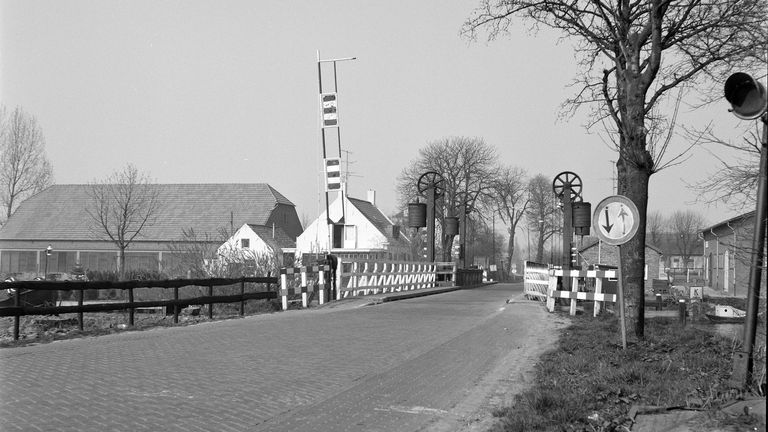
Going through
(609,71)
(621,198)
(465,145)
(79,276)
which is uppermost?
(465,145)

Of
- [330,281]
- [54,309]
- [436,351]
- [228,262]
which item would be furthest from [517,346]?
[228,262]

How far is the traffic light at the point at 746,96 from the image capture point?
5391 millimetres

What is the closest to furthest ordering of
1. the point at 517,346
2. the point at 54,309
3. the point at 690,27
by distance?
the point at 517,346 → the point at 54,309 → the point at 690,27

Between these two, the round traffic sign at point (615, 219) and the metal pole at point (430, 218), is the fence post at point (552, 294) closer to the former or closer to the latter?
the round traffic sign at point (615, 219)

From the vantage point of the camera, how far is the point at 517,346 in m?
11.7

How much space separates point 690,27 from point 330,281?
477 inches

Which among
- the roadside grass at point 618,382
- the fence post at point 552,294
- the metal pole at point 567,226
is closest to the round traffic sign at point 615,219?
the roadside grass at point 618,382

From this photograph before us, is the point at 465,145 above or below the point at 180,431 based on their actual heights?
above

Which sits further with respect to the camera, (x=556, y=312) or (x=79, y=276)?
(x=79, y=276)

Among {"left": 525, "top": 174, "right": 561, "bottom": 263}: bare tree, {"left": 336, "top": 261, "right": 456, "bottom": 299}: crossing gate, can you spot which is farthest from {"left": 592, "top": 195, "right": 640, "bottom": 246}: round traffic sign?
{"left": 525, "top": 174, "right": 561, "bottom": 263}: bare tree

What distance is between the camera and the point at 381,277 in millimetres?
26484

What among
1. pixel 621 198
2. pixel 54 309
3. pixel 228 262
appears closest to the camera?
pixel 621 198

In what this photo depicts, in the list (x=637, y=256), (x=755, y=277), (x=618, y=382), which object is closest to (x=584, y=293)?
(x=637, y=256)

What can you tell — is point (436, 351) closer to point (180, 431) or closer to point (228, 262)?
point (180, 431)
